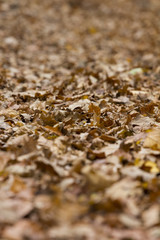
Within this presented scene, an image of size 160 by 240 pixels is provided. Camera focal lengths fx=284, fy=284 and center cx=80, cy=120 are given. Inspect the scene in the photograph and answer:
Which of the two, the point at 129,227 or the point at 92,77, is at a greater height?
the point at 92,77

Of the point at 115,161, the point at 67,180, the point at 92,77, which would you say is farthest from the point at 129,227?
the point at 92,77

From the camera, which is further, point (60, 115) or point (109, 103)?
point (109, 103)

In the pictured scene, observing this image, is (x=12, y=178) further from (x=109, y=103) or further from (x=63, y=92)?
(x=63, y=92)

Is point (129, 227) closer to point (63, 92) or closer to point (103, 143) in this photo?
point (103, 143)

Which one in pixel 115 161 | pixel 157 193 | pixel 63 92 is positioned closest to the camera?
pixel 157 193

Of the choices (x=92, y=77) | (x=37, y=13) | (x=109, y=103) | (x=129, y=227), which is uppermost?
(x=37, y=13)

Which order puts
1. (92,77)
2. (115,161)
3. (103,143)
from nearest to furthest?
(115,161), (103,143), (92,77)

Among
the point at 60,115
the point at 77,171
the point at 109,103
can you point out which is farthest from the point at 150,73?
the point at 77,171
